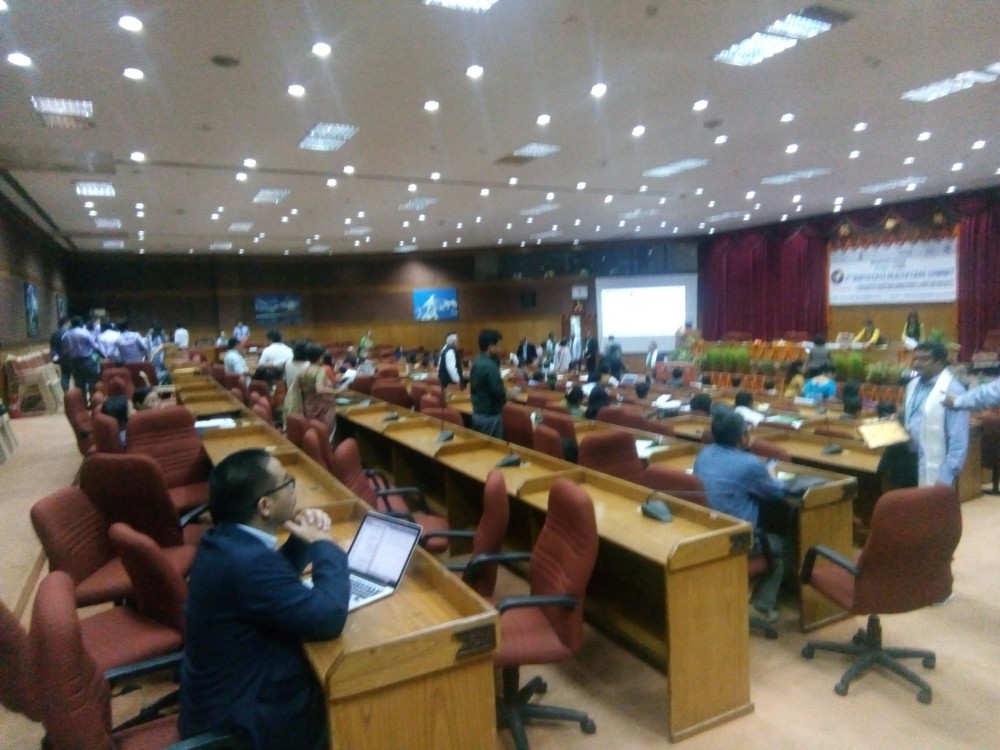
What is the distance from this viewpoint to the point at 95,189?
34.1 ft

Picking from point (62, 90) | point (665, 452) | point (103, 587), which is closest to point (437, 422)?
point (665, 452)

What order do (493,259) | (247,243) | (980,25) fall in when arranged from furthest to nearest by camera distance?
(493,259) → (247,243) → (980,25)

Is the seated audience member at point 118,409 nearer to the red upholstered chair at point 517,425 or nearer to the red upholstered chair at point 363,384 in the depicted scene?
the red upholstered chair at point 517,425

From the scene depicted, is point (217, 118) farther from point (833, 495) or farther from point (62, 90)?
point (833, 495)

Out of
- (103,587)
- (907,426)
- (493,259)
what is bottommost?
(103,587)

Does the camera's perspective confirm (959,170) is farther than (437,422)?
Yes

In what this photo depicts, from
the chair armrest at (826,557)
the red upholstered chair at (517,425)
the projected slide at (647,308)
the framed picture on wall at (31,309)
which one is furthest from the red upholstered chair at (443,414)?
the projected slide at (647,308)

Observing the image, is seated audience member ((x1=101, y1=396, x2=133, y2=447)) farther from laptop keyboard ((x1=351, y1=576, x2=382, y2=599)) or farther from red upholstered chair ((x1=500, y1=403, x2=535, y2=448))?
laptop keyboard ((x1=351, y1=576, x2=382, y2=599))

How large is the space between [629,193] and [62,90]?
9385 mm

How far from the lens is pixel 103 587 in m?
2.93

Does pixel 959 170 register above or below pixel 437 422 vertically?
above

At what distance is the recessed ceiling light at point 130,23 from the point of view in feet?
16.1

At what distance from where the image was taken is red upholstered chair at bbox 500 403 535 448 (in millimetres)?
5609

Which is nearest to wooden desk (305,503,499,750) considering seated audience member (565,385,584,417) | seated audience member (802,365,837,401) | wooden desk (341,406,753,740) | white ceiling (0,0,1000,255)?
wooden desk (341,406,753,740)
